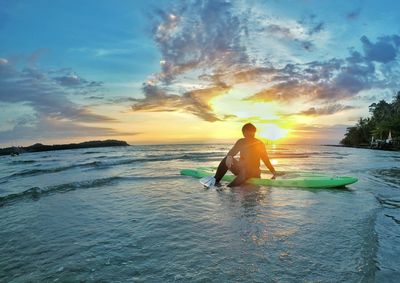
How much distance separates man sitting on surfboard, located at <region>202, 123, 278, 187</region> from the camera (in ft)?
34.1

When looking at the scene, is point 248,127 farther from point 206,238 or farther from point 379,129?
point 379,129

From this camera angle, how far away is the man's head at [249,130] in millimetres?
10344

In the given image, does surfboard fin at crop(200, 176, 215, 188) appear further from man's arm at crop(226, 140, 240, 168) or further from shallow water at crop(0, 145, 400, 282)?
shallow water at crop(0, 145, 400, 282)

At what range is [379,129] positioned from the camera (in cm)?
6631

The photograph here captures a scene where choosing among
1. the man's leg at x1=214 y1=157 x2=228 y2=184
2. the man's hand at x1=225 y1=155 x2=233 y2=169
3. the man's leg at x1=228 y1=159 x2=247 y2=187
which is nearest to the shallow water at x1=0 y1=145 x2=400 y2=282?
the man's leg at x1=228 y1=159 x2=247 y2=187

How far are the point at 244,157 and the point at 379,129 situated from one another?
218ft

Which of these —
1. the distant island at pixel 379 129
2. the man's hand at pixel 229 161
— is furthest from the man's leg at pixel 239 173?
the distant island at pixel 379 129

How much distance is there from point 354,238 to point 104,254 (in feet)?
12.2

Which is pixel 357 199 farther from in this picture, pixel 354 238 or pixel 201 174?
pixel 201 174

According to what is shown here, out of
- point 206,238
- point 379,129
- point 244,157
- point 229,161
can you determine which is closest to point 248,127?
point 244,157

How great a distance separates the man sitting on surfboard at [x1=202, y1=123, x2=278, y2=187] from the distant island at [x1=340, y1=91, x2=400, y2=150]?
6151 cm

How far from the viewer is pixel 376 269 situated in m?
3.65

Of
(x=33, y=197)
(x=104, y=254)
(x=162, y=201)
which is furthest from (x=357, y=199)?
(x=33, y=197)

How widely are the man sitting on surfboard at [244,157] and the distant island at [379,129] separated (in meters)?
61.5
